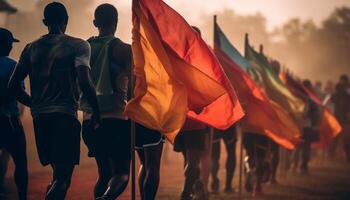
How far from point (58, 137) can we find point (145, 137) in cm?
105

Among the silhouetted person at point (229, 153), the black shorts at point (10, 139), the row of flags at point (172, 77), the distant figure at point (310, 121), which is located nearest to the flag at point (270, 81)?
the silhouetted person at point (229, 153)

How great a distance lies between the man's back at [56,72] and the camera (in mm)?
5703

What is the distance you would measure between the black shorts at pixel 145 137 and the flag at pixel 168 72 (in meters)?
0.26

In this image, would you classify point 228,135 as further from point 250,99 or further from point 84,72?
point 84,72

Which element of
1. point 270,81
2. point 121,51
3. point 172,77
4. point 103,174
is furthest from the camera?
point 270,81

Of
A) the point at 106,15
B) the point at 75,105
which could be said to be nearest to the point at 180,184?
the point at 106,15

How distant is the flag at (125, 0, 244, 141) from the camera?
6234mm

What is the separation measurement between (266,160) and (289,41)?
91139 mm

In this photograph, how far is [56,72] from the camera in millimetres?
5715

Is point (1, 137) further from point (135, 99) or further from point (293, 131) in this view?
point (293, 131)

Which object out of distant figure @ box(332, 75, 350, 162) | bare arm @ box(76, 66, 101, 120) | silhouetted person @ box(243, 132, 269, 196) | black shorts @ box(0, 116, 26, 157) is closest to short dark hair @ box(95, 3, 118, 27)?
bare arm @ box(76, 66, 101, 120)

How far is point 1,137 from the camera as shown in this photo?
7.09 metres

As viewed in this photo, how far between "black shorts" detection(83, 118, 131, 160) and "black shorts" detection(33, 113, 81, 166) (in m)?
0.41

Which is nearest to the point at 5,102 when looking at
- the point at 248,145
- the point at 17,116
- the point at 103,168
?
the point at 17,116
